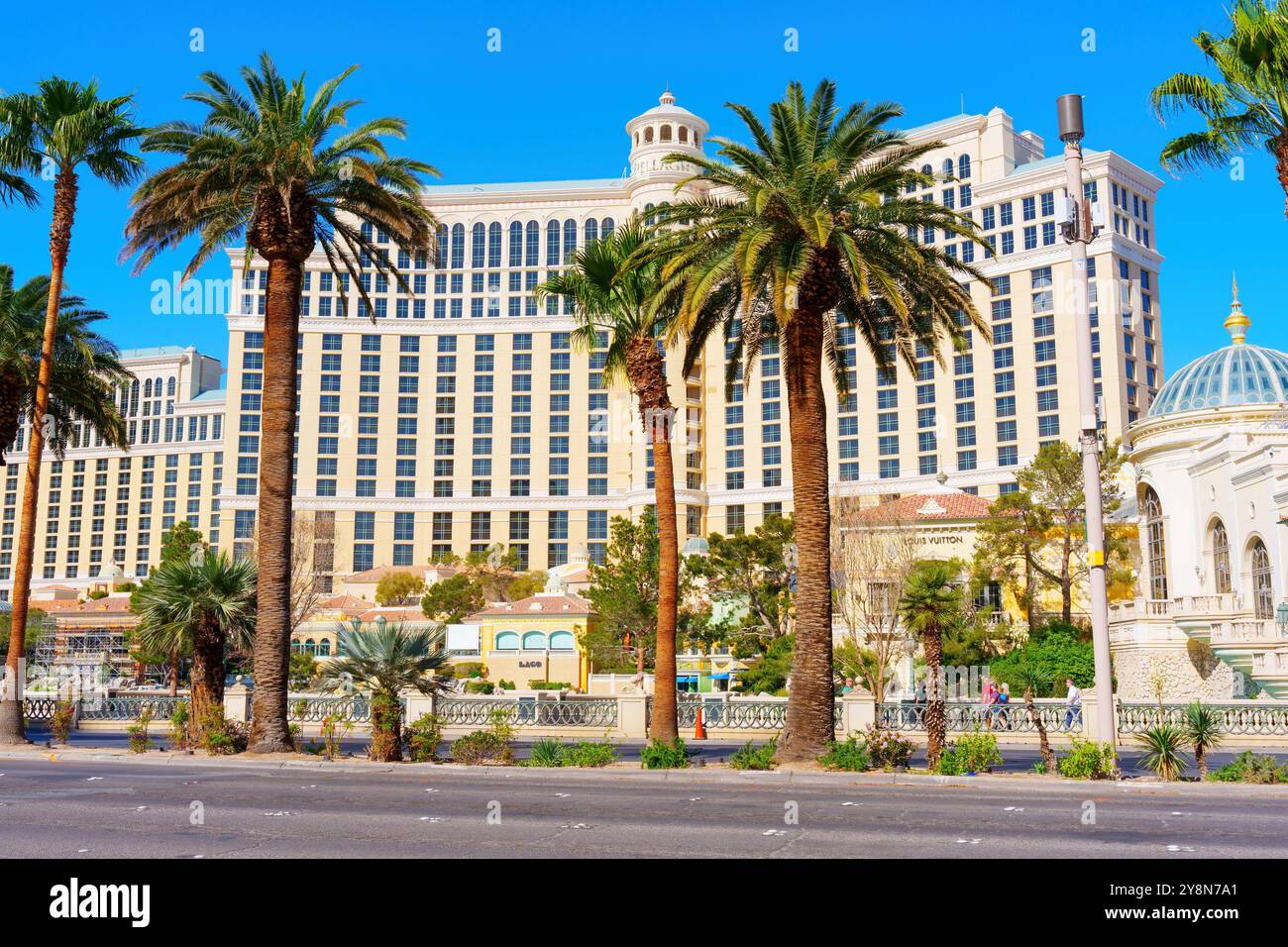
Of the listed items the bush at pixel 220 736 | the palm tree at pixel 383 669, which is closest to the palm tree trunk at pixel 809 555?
the palm tree at pixel 383 669

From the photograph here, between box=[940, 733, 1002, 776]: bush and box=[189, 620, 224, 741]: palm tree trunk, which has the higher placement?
box=[189, 620, 224, 741]: palm tree trunk

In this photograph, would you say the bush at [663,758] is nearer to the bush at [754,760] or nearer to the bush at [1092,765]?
the bush at [754,760]

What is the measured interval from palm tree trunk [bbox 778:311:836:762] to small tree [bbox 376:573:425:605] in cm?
7669

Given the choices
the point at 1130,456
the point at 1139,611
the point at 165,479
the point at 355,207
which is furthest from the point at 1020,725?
the point at 165,479

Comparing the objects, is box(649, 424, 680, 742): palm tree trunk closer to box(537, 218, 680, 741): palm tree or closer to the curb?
box(537, 218, 680, 741): palm tree

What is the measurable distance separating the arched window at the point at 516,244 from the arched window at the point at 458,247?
5406 mm

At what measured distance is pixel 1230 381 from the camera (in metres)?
45.5

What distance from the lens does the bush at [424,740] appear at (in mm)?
22906

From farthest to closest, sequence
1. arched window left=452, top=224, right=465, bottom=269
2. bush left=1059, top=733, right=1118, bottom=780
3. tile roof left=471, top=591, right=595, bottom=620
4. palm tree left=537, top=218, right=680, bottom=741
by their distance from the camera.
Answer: arched window left=452, top=224, right=465, bottom=269 < tile roof left=471, top=591, right=595, bottom=620 < palm tree left=537, top=218, right=680, bottom=741 < bush left=1059, top=733, right=1118, bottom=780

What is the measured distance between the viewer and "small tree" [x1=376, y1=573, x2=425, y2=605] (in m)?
96.6

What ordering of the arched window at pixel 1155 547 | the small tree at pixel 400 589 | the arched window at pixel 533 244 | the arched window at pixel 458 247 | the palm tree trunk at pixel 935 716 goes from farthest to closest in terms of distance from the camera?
the arched window at pixel 458 247
the arched window at pixel 533 244
the small tree at pixel 400 589
the arched window at pixel 1155 547
the palm tree trunk at pixel 935 716

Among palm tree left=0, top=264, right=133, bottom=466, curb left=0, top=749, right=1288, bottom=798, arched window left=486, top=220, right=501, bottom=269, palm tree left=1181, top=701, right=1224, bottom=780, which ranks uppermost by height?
arched window left=486, top=220, right=501, bottom=269

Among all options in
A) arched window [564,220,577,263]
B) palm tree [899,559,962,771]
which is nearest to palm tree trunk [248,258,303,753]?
palm tree [899,559,962,771]

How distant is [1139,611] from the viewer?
141 feet
